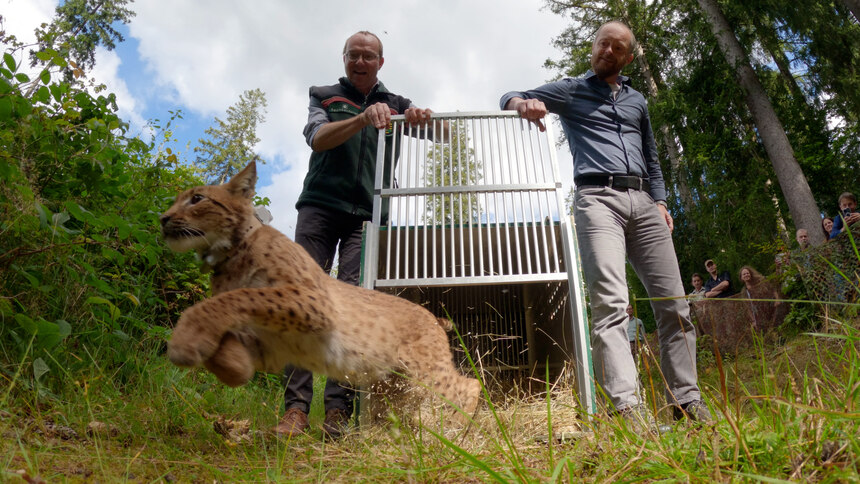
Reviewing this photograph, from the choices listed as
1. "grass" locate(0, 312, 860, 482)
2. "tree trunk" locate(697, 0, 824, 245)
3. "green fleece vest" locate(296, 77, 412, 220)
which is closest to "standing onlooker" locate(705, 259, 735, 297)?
"tree trunk" locate(697, 0, 824, 245)

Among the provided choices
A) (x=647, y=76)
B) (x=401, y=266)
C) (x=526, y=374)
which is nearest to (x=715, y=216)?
(x=647, y=76)

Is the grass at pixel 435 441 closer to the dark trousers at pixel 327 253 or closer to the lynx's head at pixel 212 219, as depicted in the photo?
the dark trousers at pixel 327 253

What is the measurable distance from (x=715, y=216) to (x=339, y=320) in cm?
1481

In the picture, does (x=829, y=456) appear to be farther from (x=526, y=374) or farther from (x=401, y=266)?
(x=526, y=374)

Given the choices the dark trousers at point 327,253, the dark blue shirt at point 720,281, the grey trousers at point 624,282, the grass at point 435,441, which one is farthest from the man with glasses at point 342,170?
the dark blue shirt at point 720,281

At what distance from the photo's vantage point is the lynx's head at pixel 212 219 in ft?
11.2

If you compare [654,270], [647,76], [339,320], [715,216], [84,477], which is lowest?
[84,477]

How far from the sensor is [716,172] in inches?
609

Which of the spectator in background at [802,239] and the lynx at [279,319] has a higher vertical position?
the spectator in background at [802,239]

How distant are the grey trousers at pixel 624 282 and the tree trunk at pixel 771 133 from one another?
36.2 feet

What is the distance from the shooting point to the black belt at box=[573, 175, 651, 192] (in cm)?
456

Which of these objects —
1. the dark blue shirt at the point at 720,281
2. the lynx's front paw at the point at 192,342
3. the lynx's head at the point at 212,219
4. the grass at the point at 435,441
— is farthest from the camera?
the dark blue shirt at the point at 720,281

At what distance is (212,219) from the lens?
140 inches

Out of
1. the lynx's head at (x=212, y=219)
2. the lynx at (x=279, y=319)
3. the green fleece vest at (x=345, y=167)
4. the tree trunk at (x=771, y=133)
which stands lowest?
the lynx at (x=279, y=319)
